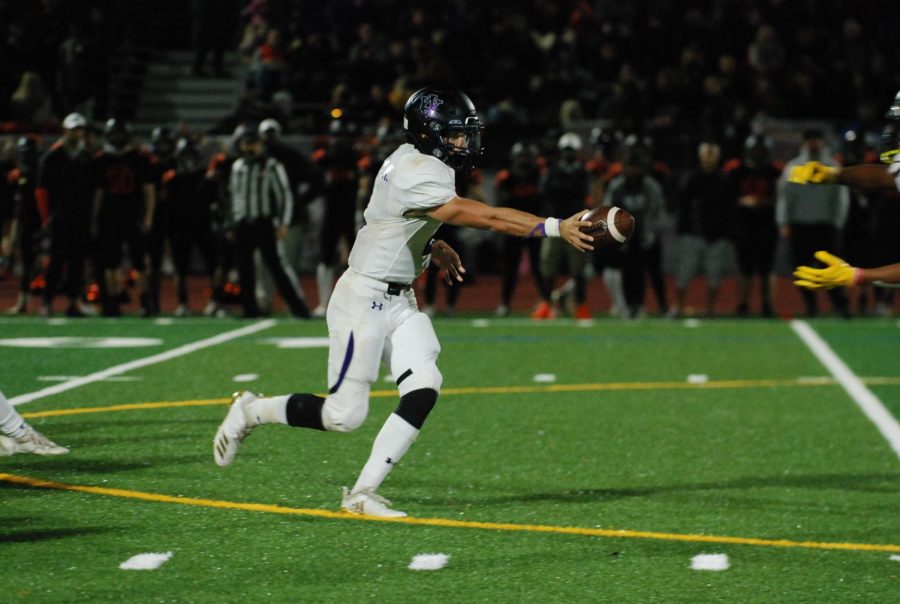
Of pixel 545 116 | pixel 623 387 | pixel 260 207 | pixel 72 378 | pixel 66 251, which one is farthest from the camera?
pixel 545 116

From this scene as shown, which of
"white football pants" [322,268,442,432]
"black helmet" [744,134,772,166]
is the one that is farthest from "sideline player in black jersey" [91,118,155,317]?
"white football pants" [322,268,442,432]

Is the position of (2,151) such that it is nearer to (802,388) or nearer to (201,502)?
(802,388)

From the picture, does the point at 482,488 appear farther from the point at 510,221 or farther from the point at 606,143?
the point at 606,143

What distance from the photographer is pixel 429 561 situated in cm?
553

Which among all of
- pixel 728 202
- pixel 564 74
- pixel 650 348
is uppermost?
pixel 564 74

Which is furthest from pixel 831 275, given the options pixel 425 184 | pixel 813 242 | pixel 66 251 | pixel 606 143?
pixel 606 143

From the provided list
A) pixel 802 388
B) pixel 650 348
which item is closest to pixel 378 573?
A: pixel 802 388

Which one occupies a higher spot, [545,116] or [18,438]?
[545,116]

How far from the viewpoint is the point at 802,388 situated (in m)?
11.0

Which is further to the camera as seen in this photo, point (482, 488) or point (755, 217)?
point (755, 217)

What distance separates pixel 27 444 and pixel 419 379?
2222mm

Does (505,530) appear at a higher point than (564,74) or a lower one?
lower

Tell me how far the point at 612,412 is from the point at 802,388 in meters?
1.96

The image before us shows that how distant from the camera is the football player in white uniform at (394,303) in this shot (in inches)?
245
